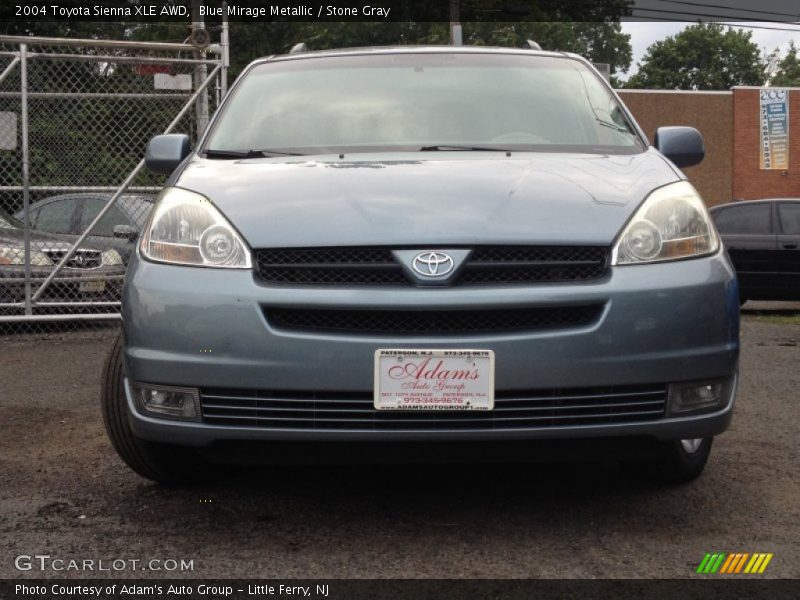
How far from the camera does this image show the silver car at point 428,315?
3.31 meters

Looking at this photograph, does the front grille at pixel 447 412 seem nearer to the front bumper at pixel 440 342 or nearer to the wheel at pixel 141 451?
the front bumper at pixel 440 342

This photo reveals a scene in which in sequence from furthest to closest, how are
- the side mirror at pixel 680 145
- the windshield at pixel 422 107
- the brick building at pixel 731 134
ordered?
the brick building at pixel 731 134
the side mirror at pixel 680 145
the windshield at pixel 422 107

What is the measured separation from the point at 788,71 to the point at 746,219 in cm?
8533

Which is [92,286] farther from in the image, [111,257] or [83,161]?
[83,161]

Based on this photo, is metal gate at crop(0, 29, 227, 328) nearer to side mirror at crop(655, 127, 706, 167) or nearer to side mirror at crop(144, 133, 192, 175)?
side mirror at crop(144, 133, 192, 175)

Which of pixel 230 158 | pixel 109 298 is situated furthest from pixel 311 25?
pixel 230 158

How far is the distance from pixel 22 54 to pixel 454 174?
6.31 m

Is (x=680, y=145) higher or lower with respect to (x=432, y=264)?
higher

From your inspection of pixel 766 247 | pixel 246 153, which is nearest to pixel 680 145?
pixel 246 153

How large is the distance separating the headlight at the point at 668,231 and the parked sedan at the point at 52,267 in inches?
265

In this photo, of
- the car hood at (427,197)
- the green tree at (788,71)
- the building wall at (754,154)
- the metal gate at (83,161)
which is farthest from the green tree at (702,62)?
the car hood at (427,197)

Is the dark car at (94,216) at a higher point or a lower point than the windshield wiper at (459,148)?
lower

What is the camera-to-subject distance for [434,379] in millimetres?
3283
